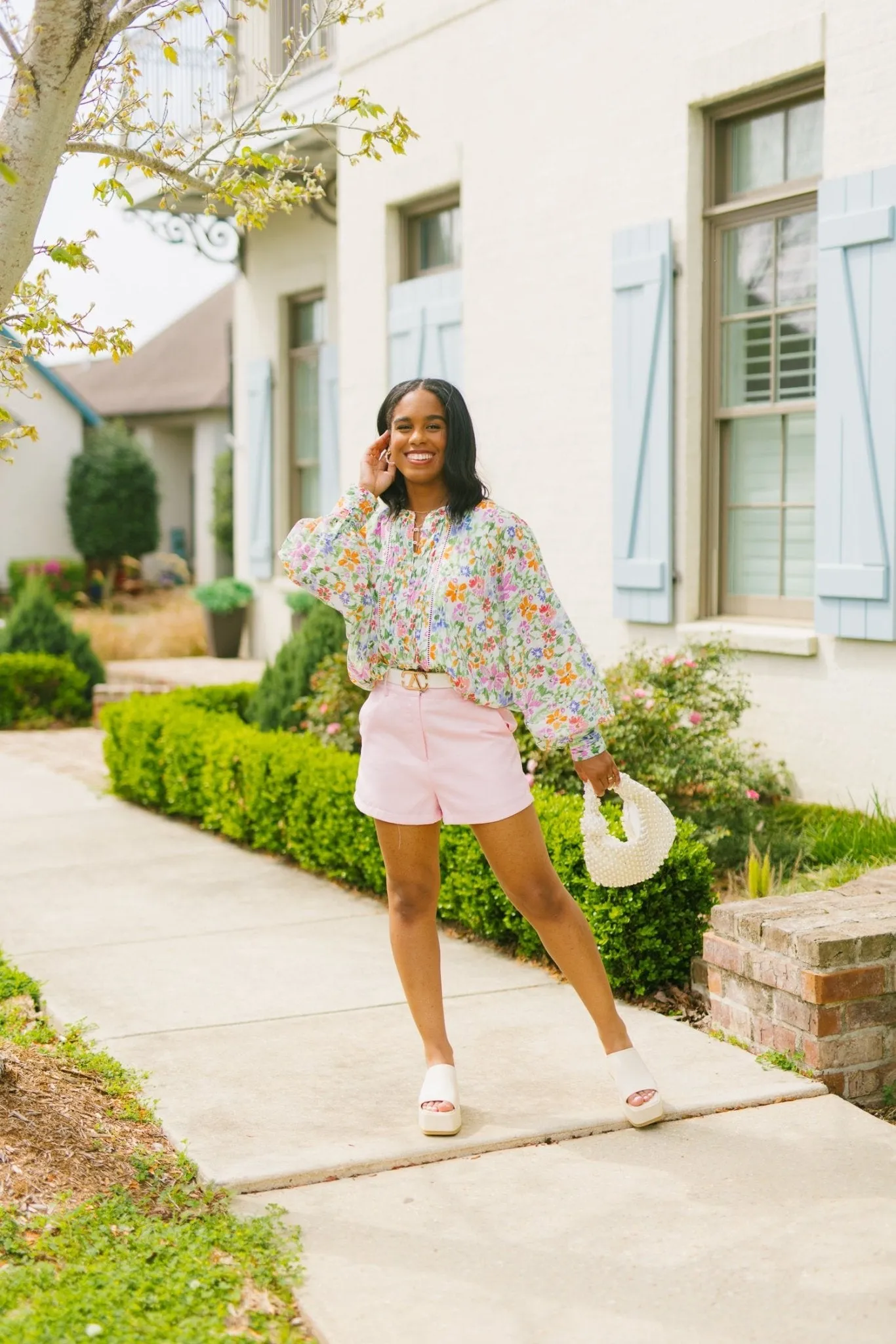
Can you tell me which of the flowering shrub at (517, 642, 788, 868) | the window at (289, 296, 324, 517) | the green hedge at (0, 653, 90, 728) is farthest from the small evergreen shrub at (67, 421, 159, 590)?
the flowering shrub at (517, 642, 788, 868)

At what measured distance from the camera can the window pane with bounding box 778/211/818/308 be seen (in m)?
6.83

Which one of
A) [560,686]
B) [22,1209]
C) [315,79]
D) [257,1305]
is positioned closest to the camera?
[257,1305]

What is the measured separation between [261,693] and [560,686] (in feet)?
16.4

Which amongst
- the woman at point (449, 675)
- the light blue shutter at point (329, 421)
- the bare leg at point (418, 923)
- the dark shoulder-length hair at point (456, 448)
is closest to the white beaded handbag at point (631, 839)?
the woman at point (449, 675)

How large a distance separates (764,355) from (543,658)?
406 centimetres

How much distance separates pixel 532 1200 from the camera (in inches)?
130

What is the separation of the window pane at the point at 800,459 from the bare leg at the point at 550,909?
381cm

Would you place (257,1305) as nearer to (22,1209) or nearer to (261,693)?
(22,1209)

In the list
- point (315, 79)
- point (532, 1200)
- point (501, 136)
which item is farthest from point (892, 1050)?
point (315, 79)

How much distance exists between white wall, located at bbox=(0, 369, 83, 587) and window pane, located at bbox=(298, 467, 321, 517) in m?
14.6

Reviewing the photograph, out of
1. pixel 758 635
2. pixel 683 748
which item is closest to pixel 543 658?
pixel 683 748

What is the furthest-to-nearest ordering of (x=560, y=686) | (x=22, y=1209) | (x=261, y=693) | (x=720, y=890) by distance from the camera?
(x=261, y=693) < (x=720, y=890) < (x=560, y=686) < (x=22, y=1209)

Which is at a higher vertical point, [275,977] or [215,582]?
[215,582]

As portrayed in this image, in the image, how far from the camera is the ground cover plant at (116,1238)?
→ 2770mm
